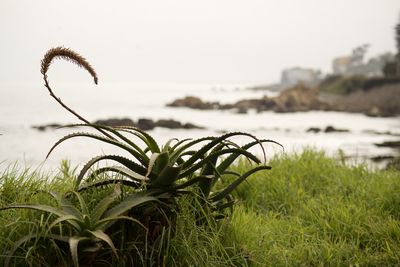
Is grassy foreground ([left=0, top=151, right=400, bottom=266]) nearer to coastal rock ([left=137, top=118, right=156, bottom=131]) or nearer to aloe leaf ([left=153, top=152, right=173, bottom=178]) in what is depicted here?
aloe leaf ([left=153, top=152, right=173, bottom=178])

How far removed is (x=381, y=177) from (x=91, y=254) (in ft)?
13.2

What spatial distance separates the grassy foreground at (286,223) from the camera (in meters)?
2.67

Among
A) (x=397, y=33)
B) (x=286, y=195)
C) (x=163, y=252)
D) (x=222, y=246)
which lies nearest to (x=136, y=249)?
(x=163, y=252)

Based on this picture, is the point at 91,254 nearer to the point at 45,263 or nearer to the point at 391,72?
the point at 45,263

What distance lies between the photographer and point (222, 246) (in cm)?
287

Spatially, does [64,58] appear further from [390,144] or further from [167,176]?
[390,144]

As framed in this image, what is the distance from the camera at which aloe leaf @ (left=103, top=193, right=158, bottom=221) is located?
91.7 inches

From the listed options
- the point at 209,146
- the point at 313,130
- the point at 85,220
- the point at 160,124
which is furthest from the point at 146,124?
the point at 85,220

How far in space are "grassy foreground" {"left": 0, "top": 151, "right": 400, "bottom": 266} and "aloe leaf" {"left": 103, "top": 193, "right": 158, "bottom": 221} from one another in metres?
0.27

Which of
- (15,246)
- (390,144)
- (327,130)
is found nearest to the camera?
(15,246)

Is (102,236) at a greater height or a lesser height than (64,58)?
lesser

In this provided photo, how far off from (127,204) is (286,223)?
207 centimetres

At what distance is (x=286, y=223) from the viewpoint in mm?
4043

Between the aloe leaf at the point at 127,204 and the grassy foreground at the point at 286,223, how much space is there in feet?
0.88
